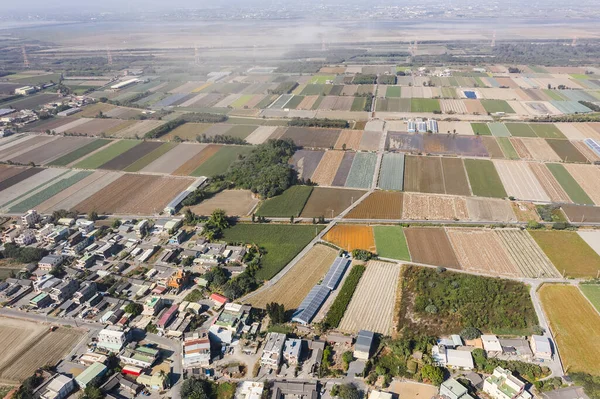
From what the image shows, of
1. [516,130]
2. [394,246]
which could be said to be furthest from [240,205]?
[516,130]

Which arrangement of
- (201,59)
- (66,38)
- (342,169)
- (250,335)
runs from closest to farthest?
1. (250,335)
2. (342,169)
3. (201,59)
4. (66,38)

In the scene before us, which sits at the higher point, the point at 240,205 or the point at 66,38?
the point at 66,38

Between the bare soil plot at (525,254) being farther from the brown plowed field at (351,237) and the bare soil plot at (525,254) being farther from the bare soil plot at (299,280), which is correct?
the bare soil plot at (299,280)

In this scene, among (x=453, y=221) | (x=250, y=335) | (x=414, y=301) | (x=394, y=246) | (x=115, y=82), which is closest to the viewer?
(x=250, y=335)

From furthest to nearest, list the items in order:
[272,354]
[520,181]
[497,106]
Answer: [497,106]
[520,181]
[272,354]

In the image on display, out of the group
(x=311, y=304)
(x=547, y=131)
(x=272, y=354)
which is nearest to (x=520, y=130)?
(x=547, y=131)

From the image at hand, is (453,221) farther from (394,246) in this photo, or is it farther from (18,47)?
(18,47)

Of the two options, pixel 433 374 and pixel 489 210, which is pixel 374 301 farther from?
pixel 489 210
